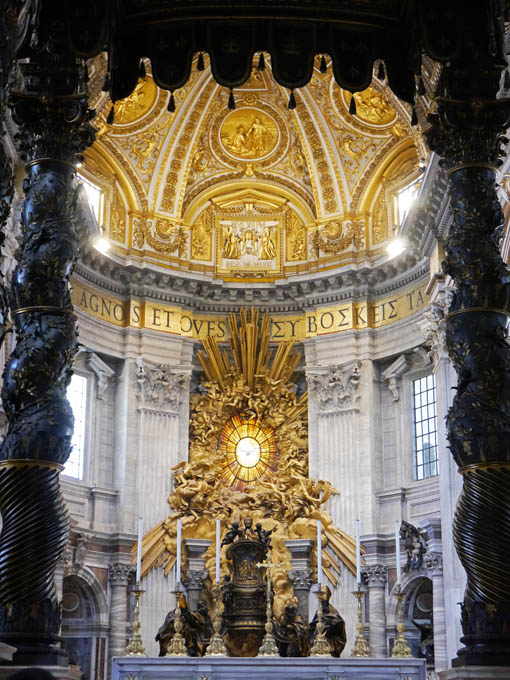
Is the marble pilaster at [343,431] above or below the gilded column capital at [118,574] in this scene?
above

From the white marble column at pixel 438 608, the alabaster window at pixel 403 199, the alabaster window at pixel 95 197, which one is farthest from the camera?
the alabaster window at pixel 95 197

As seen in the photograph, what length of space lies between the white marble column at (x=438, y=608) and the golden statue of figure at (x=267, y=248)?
9.16m

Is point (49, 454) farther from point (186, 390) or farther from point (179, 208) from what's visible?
point (179, 208)

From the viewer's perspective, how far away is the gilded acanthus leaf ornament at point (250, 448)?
24.5m

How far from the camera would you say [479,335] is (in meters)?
6.35

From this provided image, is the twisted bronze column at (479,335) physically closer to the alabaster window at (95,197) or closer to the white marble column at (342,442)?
the white marble column at (342,442)

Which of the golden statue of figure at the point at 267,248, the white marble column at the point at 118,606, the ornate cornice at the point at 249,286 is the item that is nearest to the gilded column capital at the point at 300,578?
the white marble column at the point at 118,606

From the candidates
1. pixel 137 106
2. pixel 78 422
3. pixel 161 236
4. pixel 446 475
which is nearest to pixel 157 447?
pixel 78 422

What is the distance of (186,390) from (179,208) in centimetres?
477

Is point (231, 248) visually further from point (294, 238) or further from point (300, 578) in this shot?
point (300, 578)

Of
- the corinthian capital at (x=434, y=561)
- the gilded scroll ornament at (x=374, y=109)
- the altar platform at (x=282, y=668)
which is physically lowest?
the altar platform at (x=282, y=668)

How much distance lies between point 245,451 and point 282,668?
1155cm

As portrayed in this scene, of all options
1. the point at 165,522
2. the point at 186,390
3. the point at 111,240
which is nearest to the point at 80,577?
the point at 165,522

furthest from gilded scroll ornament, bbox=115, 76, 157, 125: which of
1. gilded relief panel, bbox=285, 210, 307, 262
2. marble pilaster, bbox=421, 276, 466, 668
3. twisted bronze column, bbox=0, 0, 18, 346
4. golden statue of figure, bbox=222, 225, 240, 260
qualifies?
twisted bronze column, bbox=0, 0, 18, 346
